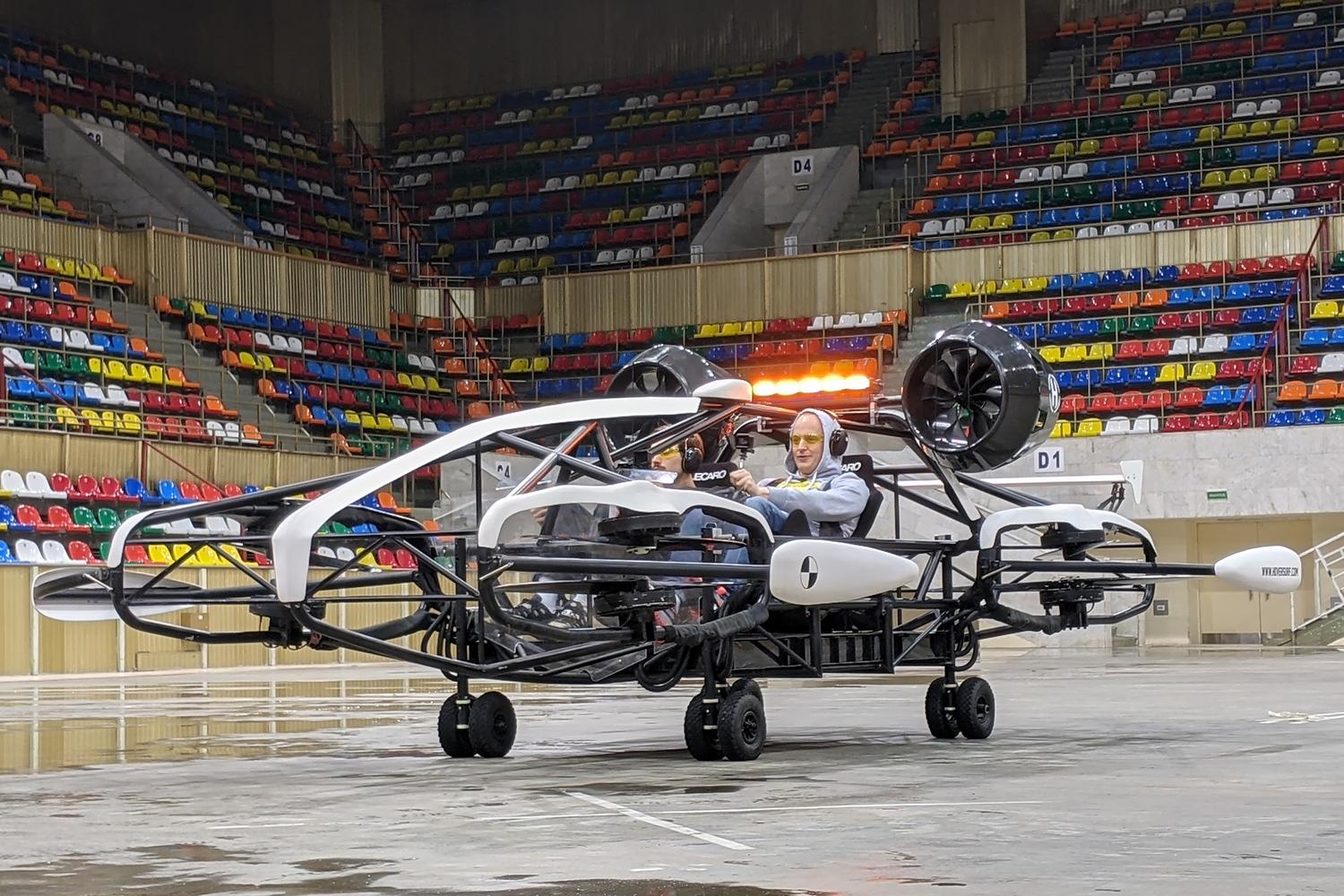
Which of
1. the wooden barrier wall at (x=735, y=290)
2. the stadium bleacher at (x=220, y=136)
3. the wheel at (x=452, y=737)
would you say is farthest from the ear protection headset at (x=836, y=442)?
the stadium bleacher at (x=220, y=136)

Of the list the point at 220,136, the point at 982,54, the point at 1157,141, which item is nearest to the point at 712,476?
the point at 1157,141

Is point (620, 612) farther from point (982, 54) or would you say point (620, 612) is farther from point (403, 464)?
point (982, 54)

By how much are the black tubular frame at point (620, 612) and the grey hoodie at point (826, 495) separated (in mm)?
259

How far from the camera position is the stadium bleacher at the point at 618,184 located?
4562 centimetres

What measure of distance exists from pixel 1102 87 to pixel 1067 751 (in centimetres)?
3455

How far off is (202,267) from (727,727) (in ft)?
95.2

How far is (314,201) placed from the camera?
4703cm

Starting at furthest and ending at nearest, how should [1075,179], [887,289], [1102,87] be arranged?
[1102,87] < [1075,179] < [887,289]

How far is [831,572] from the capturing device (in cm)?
1016

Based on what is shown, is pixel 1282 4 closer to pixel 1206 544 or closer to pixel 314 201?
pixel 1206 544

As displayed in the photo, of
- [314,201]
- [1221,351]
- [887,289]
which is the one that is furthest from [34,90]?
[1221,351]

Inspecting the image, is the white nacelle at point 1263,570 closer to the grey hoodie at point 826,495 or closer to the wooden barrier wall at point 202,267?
the grey hoodie at point 826,495

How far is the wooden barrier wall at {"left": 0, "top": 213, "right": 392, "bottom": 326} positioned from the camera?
35.6 metres

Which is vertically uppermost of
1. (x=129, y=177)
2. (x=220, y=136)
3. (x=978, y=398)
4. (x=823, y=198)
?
(x=220, y=136)
